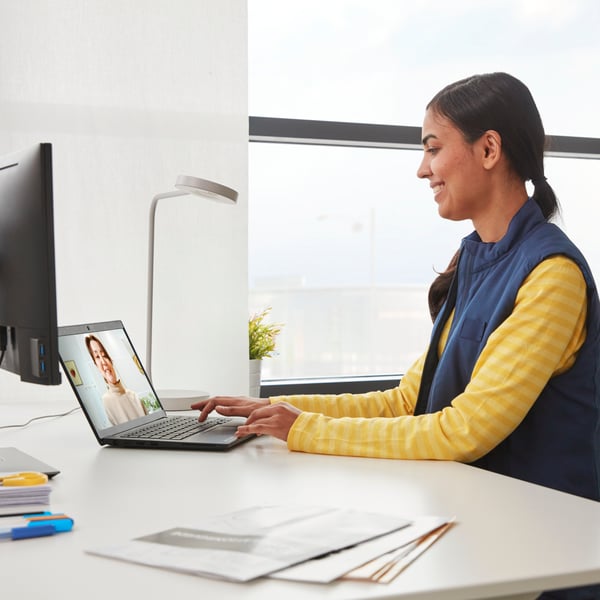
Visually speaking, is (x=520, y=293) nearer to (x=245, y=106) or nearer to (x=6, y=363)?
(x=6, y=363)

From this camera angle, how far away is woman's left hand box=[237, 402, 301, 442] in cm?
144

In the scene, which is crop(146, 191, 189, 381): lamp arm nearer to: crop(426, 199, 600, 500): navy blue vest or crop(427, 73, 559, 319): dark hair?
crop(427, 73, 559, 319): dark hair

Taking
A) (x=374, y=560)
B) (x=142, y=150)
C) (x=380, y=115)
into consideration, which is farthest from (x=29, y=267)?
(x=380, y=115)

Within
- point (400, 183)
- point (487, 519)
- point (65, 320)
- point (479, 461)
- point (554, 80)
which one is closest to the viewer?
point (487, 519)

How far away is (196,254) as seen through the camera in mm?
2549

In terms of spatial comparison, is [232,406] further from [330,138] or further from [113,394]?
[330,138]

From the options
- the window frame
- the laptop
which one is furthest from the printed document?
the window frame

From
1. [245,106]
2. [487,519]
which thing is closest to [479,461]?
[487,519]

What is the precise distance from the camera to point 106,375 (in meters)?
1.63

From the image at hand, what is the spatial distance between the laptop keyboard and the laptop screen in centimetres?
4

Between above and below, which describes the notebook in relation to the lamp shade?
below

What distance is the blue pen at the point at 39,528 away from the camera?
3.04 feet

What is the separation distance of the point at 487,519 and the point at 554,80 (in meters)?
2.66

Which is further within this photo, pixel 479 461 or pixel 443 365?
pixel 443 365
